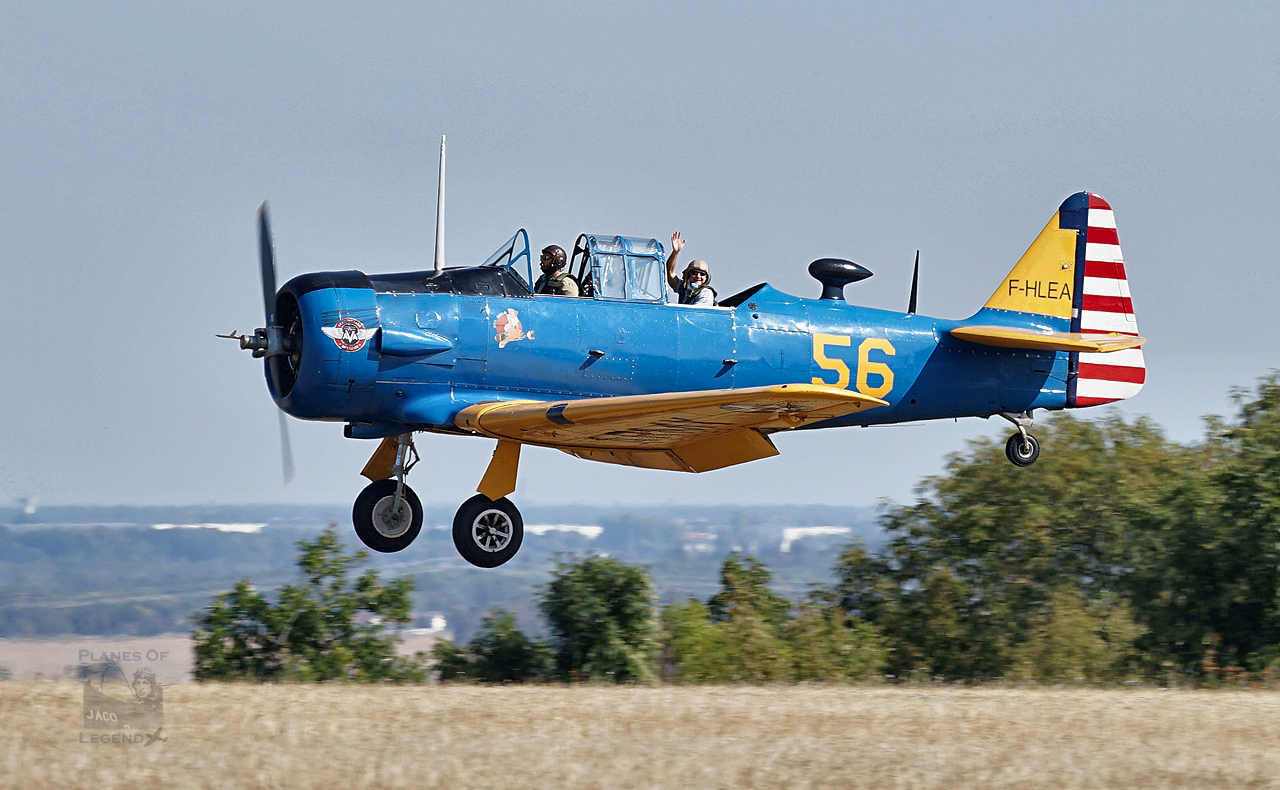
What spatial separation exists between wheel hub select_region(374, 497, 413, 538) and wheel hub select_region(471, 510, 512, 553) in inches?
35.7

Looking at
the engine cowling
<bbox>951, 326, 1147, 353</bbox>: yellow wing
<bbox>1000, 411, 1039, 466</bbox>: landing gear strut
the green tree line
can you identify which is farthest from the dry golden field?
the green tree line

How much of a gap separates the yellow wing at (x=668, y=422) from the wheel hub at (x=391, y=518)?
158cm

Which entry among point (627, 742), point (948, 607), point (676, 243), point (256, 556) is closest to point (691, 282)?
point (676, 243)

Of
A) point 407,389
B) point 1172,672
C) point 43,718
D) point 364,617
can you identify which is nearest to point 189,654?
point 364,617

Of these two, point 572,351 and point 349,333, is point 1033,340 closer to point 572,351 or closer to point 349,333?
point 572,351

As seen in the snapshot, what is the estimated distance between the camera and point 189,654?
65.7 ft

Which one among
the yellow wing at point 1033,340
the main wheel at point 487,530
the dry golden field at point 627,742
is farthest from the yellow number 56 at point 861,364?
the dry golden field at point 627,742

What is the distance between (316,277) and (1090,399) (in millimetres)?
7937

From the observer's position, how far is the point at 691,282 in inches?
493

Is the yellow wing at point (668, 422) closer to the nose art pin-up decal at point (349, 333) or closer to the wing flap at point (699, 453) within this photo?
the wing flap at point (699, 453)

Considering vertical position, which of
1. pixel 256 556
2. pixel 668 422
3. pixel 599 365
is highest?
pixel 599 365

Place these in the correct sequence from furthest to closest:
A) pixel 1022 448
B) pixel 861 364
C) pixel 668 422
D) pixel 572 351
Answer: pixel 1022 448
pixel 861 364
pixel 572 351
pixel 668 422

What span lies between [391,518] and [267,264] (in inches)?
101

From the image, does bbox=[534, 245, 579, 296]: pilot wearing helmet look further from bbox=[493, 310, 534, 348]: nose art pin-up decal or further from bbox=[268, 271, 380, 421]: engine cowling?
bbox=[268, 271, 380, 421]: engine cowling
